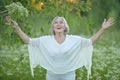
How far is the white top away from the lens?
6.36m

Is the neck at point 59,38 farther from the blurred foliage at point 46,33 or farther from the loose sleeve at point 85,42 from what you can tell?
the blurred foliage at point 46,33

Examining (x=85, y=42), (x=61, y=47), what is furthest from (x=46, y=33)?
(x=61, y=47)

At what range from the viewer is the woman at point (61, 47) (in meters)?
6.36

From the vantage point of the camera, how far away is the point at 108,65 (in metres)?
10.3

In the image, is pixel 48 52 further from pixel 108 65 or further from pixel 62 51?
pixel 108 65

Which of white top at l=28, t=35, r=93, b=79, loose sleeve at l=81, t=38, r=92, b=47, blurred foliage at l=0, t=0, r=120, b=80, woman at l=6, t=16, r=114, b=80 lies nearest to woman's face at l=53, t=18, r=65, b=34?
woman at l=6, t=16, r=114, b=80

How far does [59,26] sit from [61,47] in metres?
0.29

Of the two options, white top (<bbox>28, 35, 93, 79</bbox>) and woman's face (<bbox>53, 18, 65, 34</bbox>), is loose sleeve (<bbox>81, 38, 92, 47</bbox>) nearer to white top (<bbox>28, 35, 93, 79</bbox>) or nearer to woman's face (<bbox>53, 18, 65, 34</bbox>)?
white top (<bbox>28, 35, 93, 79</bbox>)

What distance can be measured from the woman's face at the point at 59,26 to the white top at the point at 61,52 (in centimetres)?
13

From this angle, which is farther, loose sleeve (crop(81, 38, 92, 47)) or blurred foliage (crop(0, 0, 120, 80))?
blurred foliage (crop(0, 0, 120, 80))

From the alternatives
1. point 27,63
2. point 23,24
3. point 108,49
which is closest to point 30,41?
point 23,24

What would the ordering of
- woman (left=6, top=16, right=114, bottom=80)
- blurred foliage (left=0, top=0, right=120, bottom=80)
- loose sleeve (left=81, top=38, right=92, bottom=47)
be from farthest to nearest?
blurred foliage (left=0, top=0, right=120, bottom=80), loose sleeve (left=81, top=38, right=92, bottom=47), woman (left=6, top=16, right=114, bottom=80)

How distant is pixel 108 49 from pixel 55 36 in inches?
295

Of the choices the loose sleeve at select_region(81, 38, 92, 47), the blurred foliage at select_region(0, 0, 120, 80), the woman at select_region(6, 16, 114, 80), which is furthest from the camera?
the blurred foliage at select_region(0, 0, 120, 80)
